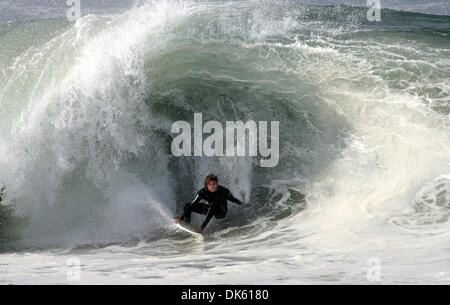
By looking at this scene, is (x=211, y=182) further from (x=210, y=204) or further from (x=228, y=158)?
(x=228, y=158)

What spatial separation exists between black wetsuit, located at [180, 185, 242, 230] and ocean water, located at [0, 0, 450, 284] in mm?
338

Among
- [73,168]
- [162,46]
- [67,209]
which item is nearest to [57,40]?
[162,46]

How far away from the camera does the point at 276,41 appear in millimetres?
11617

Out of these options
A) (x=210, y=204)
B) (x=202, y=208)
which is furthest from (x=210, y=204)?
(x=202, y=208)

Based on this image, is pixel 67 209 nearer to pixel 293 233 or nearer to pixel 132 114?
pixel 132 114

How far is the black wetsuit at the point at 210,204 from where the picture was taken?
24.8ft

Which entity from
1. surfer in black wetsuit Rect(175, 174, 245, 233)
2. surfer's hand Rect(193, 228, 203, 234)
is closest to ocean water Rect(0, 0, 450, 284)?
surfer's hand Rect(193, 228, 203, 234)

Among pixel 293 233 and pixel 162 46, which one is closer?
pixel 293 233

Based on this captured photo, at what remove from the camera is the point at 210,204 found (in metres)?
7.67

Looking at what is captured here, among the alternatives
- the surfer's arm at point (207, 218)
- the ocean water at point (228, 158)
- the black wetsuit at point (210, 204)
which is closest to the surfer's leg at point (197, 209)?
the black wetsuit at point (210, 204)

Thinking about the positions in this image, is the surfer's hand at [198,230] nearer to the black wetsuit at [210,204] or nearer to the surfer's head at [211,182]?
the black wetsuit at [210,204]

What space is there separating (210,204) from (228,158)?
2098mm

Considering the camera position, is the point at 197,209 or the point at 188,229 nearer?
the point at 197,209

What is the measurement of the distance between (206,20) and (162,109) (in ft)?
8.52
